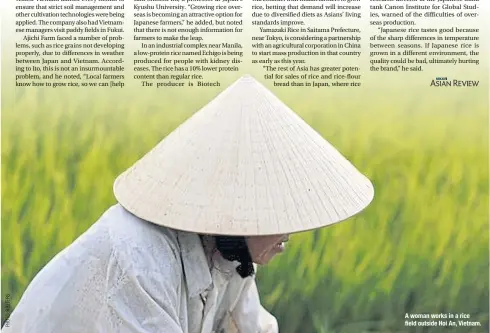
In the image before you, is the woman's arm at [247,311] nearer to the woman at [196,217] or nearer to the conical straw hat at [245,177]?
the woman at [196,217]

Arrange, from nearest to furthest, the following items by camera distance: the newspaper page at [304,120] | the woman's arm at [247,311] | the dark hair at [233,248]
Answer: the dark hair at [233,248], the woman's arm at [247,311], the newspaper page at [304,120]

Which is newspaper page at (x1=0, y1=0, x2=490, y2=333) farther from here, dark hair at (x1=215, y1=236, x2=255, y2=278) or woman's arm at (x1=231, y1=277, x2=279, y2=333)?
dark hair at (x1=215, y1=236, x2=255, y2=278)

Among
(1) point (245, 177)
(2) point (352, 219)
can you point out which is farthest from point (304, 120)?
(1) point (245, 177)

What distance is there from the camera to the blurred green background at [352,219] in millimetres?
1676

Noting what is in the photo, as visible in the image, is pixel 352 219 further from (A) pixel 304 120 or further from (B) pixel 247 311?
(B) pixel 247 311

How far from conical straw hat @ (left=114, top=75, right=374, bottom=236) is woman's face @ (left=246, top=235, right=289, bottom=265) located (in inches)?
3.7

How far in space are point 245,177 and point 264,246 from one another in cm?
14

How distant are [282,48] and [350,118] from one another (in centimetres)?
24

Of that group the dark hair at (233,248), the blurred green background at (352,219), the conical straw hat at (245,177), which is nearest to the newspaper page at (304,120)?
the blurred green background at (352,219)

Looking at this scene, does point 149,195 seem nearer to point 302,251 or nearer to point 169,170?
point 169,170

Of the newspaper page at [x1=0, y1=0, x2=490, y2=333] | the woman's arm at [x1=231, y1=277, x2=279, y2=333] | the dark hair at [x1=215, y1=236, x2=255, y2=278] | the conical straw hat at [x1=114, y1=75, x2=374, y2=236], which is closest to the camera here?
the conical straw hat at [x1=114, y1=75, x2=374, y2=236]

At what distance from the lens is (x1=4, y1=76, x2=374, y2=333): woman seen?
40.4 inches

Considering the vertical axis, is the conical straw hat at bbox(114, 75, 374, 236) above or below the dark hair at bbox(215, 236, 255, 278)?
above

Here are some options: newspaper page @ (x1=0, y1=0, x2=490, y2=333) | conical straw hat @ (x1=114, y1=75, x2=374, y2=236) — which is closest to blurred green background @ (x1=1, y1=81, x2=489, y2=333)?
newspaper page @ (x1=0, y1=0, x2=490, y2=333)
